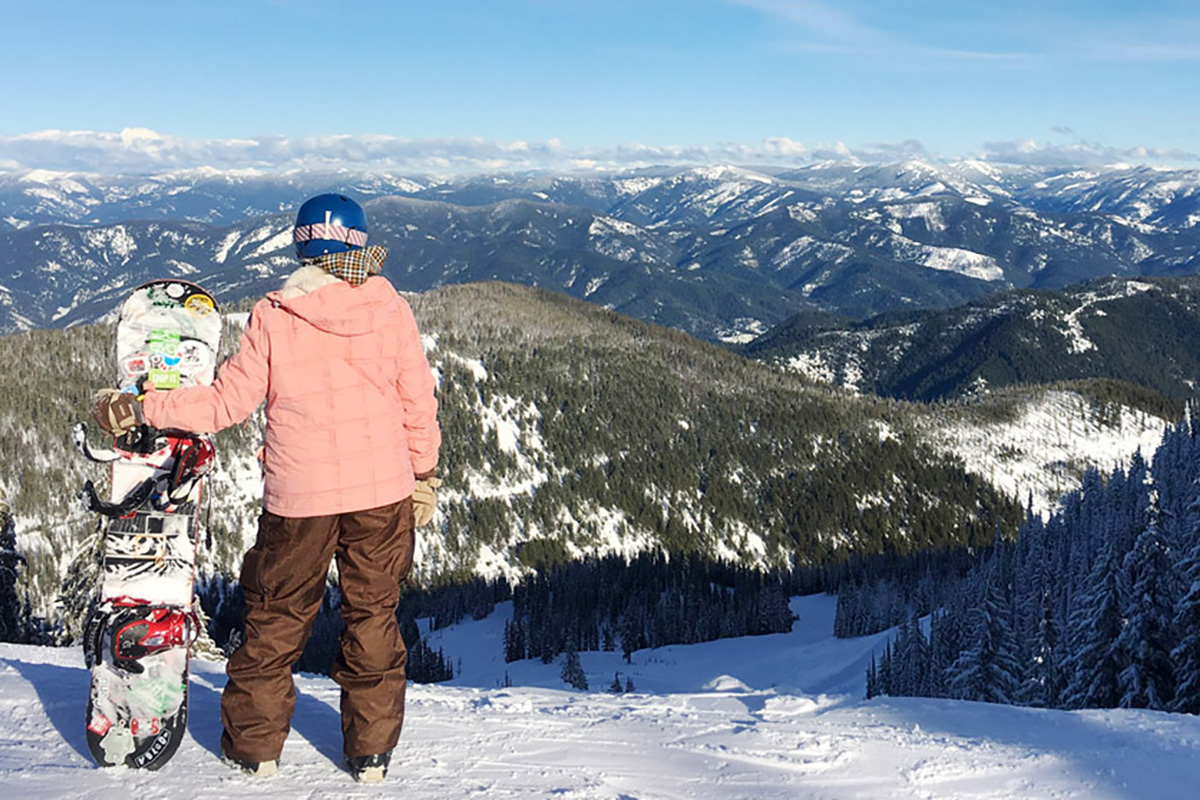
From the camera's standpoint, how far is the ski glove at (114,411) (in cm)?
591

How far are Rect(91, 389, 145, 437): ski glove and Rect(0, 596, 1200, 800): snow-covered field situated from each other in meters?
2.44

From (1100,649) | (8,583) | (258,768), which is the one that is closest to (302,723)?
(258,768)

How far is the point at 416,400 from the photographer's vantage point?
6.03 meters

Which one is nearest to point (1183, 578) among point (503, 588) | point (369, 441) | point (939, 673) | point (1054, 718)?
point (1054, 718)

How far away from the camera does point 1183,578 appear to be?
76.9ft

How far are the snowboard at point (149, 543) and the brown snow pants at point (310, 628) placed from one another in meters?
0.68

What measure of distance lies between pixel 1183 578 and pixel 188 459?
2747 centimetres

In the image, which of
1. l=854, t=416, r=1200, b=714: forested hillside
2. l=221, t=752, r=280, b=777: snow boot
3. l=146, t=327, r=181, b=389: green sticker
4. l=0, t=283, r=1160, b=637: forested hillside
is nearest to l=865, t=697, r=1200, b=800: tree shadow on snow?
l=221, t=752, r=280, b=777: snow boot

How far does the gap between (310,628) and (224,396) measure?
73.0 inches

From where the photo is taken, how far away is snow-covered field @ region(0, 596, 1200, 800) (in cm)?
562

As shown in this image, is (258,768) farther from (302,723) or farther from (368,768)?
(302,723)

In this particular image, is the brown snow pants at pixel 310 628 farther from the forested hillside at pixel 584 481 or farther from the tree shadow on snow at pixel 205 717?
the forested hillside at pixel 584 481

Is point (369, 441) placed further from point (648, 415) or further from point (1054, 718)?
point (648, 415)

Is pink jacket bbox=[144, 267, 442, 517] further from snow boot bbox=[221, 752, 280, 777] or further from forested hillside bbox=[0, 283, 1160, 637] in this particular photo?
forested hillside bbox=[0, 283, 1160, 637]
